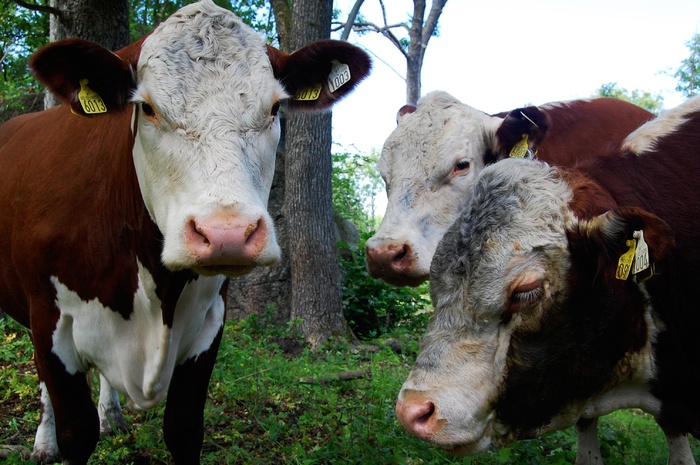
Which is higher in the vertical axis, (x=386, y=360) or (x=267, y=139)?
(x=267, y=139)

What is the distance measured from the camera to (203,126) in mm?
2844

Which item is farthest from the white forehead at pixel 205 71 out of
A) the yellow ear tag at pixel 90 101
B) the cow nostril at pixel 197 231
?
the cow nostril at pixel 197 231

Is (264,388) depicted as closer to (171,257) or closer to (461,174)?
(461,174)

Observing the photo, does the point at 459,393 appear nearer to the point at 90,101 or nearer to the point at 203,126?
the point at 203,126

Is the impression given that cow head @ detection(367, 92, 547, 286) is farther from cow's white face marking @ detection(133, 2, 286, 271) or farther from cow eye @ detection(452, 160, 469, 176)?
cow's white face marking @ detection(133, 2, 286, 271)

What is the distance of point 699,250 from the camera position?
116 inches

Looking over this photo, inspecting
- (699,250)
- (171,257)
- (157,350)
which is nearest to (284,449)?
(157,350)

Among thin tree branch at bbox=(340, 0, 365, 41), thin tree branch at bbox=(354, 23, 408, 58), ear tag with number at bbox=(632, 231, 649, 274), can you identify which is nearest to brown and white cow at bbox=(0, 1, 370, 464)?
ear tag with number at bbox=(632, 231, 649, 274)

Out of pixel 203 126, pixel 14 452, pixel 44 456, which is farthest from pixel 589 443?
pixel 14 452

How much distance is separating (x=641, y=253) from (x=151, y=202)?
87.7 inches

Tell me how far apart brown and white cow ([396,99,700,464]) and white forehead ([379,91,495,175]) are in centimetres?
191

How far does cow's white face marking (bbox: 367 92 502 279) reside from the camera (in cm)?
461

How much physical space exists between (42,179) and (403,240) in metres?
2.30

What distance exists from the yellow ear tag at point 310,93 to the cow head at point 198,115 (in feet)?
0.73
